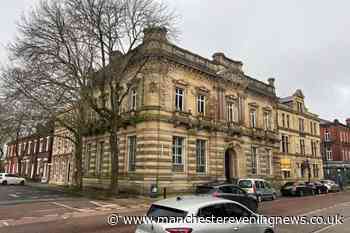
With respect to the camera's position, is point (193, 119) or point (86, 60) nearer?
point (86, 60)

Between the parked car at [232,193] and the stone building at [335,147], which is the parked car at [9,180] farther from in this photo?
the stone building at [335,147]

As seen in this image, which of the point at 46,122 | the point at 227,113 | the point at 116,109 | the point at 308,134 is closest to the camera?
the point at 116,109

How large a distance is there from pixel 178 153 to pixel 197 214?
69.6 feet

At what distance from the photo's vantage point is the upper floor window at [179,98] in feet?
94.5

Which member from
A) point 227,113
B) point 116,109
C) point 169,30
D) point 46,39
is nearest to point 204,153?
point 227,113

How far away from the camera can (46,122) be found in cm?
2720

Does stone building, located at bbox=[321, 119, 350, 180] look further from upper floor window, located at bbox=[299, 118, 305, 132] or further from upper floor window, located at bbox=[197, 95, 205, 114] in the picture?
upper floor window, located at bbox=[197, 95, 205, 114]

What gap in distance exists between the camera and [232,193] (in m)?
16.5

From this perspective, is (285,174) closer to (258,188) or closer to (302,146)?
(302,146)

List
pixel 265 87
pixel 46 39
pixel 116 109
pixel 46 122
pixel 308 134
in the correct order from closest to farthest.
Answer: pixel 46 39 < pixel 116 109 < pixel 46 122 < pixel 265 87 < pixel 308 134

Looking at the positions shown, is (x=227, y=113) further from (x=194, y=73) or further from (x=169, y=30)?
(x=169, y=30)

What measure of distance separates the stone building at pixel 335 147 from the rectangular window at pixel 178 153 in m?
45.2

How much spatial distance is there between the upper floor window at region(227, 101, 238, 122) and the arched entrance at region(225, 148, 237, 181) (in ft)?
11.3

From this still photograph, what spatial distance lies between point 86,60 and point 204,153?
13810mm
